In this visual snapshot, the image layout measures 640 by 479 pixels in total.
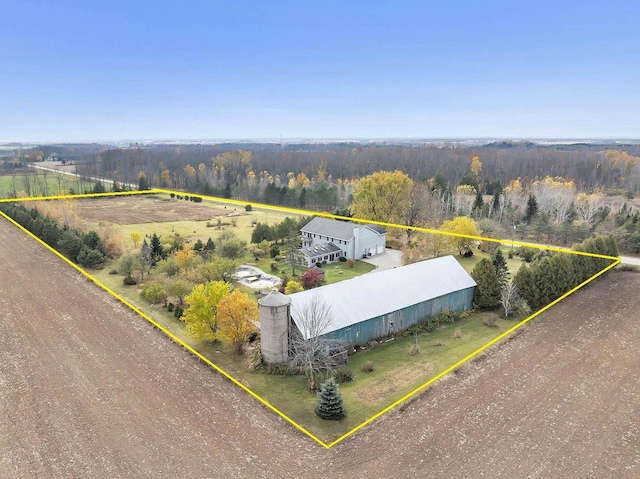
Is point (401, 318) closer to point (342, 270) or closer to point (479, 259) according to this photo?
point (342, 270)

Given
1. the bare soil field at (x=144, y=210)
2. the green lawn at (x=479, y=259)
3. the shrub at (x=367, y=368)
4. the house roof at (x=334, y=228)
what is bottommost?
the shrub at (x=367, y=368)

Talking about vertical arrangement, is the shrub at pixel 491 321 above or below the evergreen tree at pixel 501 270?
below

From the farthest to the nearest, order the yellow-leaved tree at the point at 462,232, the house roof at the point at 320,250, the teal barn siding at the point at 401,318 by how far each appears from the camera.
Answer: the yellow-leaved tree at the point at 462,232
the house roof at the point at 320,250
the teal barn siding at the point at 401,318

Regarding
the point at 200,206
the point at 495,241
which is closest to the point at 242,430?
the point at 495,241

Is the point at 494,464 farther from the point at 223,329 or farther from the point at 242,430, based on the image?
the point at 223,329

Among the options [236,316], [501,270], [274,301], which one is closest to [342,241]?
[501,270]

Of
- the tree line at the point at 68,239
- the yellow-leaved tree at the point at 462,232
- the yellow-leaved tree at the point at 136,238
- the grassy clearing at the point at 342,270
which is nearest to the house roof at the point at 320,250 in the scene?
the grassy clearing at the point at 342,270

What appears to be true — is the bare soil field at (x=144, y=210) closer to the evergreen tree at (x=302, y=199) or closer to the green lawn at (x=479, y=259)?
the evergreen tree at (x=302, y=199)
